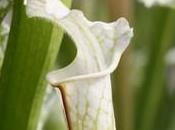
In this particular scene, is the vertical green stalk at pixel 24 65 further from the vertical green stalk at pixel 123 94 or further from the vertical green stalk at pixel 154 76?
the vertical green stalk at pixel 154 76

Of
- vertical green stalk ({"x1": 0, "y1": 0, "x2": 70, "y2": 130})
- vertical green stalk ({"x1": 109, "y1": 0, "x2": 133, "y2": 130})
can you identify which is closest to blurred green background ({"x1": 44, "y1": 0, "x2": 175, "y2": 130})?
vertical green stalk ({"x1": 109, "y1": 0, "x2": 133, "y2": 130})

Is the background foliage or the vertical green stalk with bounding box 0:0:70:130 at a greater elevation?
the vertical green stalk with bounding box 0:0:70:130

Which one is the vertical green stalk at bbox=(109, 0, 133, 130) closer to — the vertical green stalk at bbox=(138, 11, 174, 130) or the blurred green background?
the blurred green background

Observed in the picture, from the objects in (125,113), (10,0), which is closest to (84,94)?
(10,0)

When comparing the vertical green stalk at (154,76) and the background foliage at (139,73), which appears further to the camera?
the vertical green stalk at (154,76)

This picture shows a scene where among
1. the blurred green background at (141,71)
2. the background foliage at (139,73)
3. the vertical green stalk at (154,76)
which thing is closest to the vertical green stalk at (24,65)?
the background foliage at (139,73)

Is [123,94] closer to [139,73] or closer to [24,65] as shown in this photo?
[139,73]
